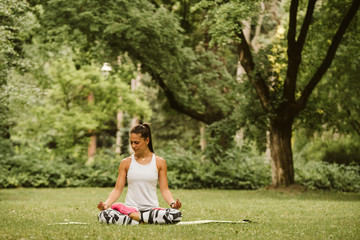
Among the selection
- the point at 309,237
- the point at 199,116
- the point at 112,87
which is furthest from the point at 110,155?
the point at 309,237

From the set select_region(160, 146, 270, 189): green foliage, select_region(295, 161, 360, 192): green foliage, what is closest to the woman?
select_region(160, 146, 270, 189): green foliage

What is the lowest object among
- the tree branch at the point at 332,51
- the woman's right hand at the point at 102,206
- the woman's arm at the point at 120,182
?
the woman's right hand at the point at 102,206

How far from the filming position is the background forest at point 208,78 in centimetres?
1708

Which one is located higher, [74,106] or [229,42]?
[229,42]

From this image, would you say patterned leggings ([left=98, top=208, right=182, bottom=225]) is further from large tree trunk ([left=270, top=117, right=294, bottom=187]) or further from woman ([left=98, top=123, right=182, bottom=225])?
large tree trunk ([left=270, top=117, right=294, bottom=187])

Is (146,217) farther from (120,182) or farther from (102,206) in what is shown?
(102,206)

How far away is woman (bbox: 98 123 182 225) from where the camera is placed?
7133 mm

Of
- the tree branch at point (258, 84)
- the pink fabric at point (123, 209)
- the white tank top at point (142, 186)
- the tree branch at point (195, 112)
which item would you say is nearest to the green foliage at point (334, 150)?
the tree branch at point (195, 112)

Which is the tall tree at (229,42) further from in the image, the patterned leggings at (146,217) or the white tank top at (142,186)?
the patterned leggings at (146,217)

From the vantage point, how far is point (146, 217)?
285 inches

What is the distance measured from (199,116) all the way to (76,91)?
36.9ft

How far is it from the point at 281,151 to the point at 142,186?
488 inches

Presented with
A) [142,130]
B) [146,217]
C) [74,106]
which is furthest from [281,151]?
[74,106]

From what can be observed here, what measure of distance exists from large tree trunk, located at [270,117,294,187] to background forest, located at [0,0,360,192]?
0.04m
